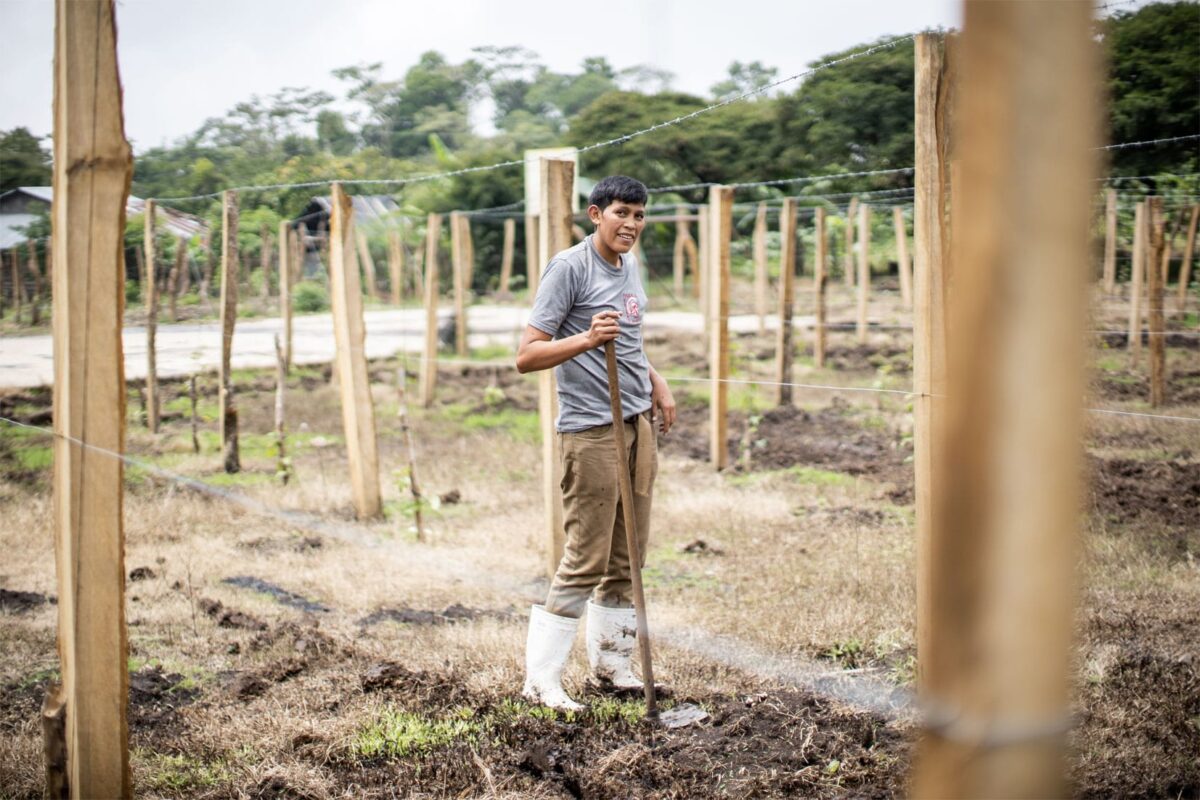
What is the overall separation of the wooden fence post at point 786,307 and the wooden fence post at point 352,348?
4723 mm

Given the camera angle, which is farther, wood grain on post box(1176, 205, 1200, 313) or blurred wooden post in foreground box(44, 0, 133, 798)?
wood grain on post box(1176, 205, 1200, 313)

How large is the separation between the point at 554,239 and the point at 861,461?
4.38 m

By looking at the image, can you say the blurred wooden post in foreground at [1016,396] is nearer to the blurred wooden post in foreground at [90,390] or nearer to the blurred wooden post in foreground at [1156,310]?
the blurred wooden post in foreground at [90,390]

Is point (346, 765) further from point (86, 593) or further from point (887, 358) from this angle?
point (887, 358)

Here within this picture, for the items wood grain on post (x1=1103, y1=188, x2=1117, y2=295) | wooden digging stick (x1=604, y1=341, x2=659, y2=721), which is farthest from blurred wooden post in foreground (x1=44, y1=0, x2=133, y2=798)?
wood grain on post (x1=1103, y1=188, x2=1117, y2=295)

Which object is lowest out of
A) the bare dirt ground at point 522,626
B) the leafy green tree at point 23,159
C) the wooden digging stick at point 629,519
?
the bare dirt ground at point 522,626

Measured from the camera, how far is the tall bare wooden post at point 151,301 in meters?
8.91

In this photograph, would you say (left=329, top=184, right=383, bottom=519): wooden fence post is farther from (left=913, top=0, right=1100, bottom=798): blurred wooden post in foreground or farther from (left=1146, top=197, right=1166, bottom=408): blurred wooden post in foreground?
(left=1146, top=197, right=1166, bottom=408): blurred wooden post in foreground

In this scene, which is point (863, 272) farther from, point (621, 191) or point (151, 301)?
point (621, 191)

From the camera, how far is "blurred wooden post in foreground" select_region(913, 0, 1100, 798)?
2.80 feet

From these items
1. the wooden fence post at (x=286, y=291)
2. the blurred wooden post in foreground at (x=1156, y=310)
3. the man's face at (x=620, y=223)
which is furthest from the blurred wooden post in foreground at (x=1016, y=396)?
the wooden fence post at (x=286, y=291)

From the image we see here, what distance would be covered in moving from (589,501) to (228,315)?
5570 mm

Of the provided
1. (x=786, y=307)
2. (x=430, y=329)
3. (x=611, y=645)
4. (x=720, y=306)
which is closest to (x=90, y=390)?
(x=611, y=645)

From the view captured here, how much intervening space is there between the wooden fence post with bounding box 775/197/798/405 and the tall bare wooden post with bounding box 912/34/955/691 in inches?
261
